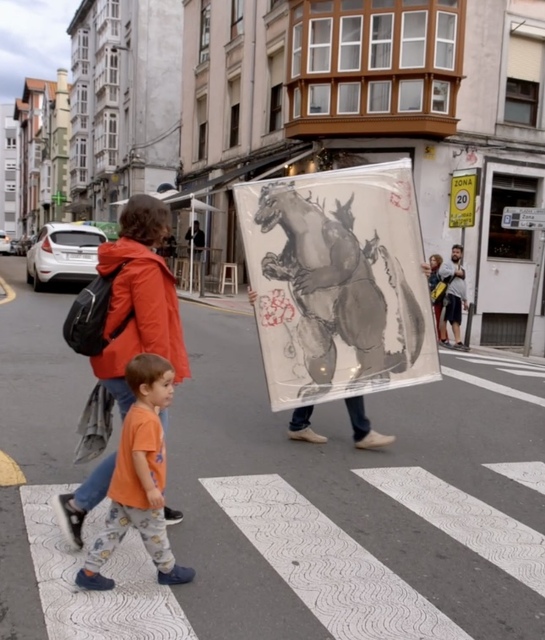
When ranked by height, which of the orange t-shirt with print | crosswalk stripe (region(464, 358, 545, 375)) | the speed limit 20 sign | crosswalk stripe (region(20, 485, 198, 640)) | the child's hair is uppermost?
A: the speed limit 20 sign

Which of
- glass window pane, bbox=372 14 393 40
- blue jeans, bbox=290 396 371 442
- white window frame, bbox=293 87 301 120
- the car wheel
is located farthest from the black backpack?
white window frame, bbox=293 87 301 120

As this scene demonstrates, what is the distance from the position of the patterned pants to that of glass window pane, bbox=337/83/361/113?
16.9 m

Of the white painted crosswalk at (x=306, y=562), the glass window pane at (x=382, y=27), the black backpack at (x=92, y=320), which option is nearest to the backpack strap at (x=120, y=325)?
the black backpack at (x=92, y=320)

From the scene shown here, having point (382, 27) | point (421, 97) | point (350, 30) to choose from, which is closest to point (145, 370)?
point (421, 97)

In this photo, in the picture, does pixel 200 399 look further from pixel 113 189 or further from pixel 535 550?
pixel 113 189

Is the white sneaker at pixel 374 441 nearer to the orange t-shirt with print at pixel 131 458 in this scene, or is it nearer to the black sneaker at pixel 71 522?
the black sneaker at pixel 71 522

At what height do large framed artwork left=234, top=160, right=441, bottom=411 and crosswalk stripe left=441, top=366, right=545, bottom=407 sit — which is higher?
large framed artwork left=234, top=160, right=441, bottom=411

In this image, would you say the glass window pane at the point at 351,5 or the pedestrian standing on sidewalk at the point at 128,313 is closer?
the pedestrian standing on sidewalk at the point at 128,313

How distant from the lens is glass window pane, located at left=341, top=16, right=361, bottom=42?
18688mm

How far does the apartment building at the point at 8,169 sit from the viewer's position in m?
107

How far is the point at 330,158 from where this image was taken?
1977cm

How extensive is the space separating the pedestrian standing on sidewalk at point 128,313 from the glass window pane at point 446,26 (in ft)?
53.6

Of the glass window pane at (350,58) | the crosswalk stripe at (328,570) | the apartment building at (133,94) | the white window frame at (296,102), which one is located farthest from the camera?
the apartment building at (133,94)

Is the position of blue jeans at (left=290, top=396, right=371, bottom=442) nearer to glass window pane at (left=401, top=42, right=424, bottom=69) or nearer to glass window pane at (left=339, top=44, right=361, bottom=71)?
glass window pane at (left=401, top=42, right=424, bottom=69)
